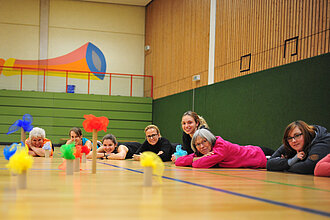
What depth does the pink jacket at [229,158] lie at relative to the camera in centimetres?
408

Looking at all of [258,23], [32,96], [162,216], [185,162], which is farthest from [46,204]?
[32,96]

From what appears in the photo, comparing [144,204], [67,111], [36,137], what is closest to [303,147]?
[144,204]

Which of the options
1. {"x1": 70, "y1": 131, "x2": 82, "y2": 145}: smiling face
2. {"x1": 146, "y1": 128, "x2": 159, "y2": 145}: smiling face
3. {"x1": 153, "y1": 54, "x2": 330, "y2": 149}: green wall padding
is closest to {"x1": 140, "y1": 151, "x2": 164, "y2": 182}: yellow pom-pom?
{"x1": 146, "y1": 128, "x2": 159, "y2": 145}: smiling face

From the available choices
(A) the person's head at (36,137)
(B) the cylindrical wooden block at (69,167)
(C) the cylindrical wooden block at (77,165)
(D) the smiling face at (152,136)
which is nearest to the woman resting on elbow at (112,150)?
(D) the smiling face at (152,136)

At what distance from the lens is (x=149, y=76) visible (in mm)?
16125

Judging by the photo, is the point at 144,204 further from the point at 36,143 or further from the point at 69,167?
the point at 36,143

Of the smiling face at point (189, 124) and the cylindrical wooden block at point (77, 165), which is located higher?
the smiling face at point (189, 124)

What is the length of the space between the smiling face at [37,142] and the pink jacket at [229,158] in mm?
2785

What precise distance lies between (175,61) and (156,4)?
11.0 feet

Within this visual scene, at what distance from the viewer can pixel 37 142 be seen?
246 inches

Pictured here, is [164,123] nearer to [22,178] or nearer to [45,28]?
[45,28]

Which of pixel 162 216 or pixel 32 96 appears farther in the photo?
pixel 32 96

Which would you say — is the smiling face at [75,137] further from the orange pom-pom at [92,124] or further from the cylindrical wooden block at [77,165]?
the orange pom-pom at [92,124]

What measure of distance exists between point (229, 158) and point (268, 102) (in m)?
4.46
